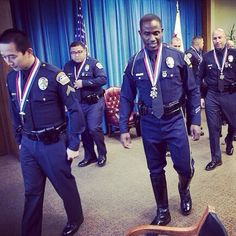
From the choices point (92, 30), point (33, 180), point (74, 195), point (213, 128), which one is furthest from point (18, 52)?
point (92, 30)

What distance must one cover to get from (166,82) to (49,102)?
891 millimetres

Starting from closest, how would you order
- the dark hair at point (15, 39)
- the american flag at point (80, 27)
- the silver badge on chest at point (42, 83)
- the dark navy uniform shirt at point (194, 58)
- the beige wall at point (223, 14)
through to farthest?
the dark hair at point (15, 39)
the silver badge on chest at point (42, 83)
the american flag at point (80, 27)
the dark navy uniform shirt at point (194, 58)
the beige wall at point (223, 14)

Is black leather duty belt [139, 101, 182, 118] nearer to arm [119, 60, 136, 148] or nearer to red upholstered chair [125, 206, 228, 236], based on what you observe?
arm [119, 60, 136, 148]

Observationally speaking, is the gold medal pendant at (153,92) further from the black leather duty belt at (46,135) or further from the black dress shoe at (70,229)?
the black dress shoe at (70,229)

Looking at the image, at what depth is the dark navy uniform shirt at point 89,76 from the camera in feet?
13.1

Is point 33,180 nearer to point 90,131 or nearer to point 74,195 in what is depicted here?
point 74,195

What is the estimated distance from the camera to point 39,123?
7.33 ft

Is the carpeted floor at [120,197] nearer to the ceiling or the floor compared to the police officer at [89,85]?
nearer to the floor

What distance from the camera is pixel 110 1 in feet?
18.2

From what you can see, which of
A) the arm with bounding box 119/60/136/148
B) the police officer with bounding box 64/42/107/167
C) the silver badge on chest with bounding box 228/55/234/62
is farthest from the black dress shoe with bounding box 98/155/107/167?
the silver badge on chest with bounding box 228/55/234/62

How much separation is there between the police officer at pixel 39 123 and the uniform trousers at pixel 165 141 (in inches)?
21.8

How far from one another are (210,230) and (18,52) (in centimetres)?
159

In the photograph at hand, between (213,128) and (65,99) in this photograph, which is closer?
(65,99)

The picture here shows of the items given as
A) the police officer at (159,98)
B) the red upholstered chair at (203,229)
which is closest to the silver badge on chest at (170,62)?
the police officer at (159,98)
